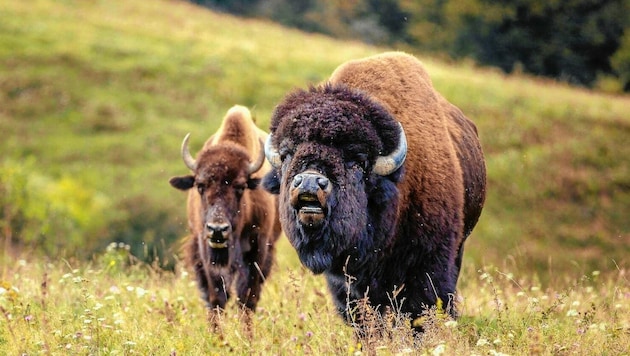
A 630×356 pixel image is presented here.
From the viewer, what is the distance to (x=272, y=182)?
5926 millimetres

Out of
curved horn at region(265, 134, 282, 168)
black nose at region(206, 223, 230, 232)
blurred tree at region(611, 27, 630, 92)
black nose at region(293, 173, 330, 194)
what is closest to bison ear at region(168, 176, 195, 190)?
black nose at region(206, 223, 230, 232)

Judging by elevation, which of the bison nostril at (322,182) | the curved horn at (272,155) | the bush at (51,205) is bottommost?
the bush at (51,205)

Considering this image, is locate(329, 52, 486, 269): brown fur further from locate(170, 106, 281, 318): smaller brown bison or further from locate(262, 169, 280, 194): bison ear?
locate(170, 106, 281, 318): smaller brown bison

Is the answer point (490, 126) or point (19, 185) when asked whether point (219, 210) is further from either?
point (490, 126)

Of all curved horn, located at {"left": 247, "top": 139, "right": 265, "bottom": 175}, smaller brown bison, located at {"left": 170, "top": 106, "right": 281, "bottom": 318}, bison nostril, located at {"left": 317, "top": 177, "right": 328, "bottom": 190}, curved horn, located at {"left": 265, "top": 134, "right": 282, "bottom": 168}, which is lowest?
smaller brown bison, located at {"left": 170, "top": 106, "right": 281, "bottom": 318}

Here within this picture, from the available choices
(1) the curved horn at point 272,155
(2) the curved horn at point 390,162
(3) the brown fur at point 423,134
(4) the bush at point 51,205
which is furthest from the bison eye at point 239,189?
(4) the bush at point 51,205

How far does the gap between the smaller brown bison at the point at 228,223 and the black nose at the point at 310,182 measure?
9.22 feet

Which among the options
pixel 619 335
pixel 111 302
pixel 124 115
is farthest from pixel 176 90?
pixel 619 335

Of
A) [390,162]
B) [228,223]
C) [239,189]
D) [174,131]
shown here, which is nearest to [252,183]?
[239,189]

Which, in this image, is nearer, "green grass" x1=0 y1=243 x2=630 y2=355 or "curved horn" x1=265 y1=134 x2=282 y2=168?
"green grass" x1=0 y1=243 x2=630 y2=355

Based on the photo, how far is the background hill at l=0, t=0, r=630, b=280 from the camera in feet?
66.9

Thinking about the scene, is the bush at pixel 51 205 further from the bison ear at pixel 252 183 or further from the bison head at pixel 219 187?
the bison ear at pixel 252 183

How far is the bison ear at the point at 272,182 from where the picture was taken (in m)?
5.90

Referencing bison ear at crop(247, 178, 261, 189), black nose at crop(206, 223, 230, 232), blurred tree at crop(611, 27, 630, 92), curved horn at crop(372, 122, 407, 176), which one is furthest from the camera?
blurred tree at crop(611, 27, 630, 92)
